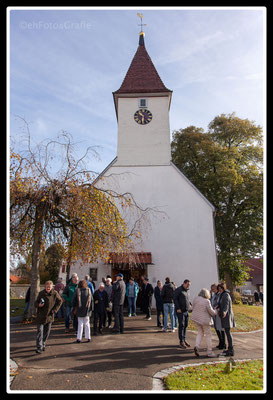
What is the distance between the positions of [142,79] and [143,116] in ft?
11.5

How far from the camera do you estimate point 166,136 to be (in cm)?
1939

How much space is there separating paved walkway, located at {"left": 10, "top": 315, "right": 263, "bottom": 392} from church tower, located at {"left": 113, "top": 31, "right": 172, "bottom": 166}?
11.6m

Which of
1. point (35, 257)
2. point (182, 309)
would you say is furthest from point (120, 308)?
point (35, 257)

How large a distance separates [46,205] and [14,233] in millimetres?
1419

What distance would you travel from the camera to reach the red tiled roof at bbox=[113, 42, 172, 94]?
20.5 meters

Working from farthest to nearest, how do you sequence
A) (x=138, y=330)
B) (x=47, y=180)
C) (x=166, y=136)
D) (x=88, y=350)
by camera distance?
(x=166, y=136) < (x=47, y=180) < (x=138, y=330) < (x=88, y=350)

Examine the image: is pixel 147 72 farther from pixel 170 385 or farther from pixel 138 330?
pixel 170 385

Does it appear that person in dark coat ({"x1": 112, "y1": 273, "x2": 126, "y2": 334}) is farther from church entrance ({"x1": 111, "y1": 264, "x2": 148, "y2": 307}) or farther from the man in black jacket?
church entrance ({"x1": 111, "y1": 264, "x2": 148, "y2": 307})

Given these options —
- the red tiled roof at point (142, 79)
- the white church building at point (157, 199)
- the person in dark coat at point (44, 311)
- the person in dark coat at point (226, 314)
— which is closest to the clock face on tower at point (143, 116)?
the white church building at point (157, 199)

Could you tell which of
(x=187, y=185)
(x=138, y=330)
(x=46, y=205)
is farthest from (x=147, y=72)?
(x=138, y=330)

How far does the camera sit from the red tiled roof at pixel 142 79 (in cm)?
2055

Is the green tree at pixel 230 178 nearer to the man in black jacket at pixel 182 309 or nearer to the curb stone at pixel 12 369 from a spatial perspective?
the man in black jacket at pixel 182 309

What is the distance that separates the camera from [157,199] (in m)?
17.6

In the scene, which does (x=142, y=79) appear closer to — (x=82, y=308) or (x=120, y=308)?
(x=120, y=308)
